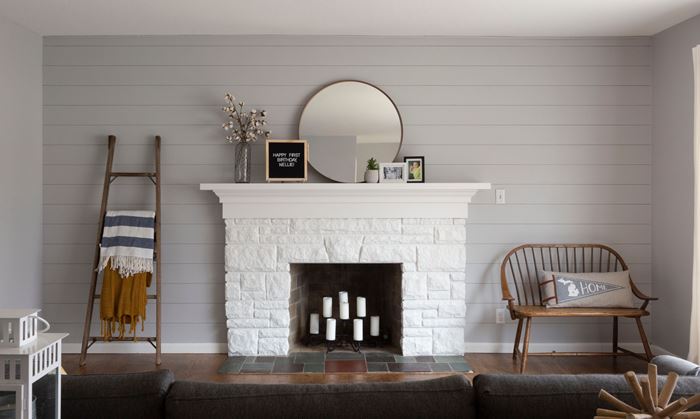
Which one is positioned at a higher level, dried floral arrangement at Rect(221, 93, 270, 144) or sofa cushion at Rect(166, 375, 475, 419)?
dried floral arrangement at Rect(221, 93, 270, 144)

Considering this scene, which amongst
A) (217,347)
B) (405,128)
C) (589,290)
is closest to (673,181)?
(589,290)

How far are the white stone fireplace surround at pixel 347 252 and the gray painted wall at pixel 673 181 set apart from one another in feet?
4.79

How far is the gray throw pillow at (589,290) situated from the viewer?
14.0 ft

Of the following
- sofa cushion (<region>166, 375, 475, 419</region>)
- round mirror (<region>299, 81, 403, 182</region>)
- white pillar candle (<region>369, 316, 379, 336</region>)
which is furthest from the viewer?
white pillar candle (<region>369, 316, 379, 336</region>)

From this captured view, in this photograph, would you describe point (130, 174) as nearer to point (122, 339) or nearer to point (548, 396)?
point (122, 339)

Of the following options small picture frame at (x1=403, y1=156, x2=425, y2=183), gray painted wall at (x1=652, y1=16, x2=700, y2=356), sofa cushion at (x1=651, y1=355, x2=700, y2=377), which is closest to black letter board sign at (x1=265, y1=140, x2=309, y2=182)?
small picture frame at (x1=403, y1=156, x2=425, y2=183)

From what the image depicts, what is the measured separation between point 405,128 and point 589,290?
5.88 ft

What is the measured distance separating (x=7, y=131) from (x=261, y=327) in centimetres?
226

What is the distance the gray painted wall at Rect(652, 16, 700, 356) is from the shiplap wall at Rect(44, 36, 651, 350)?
0.11 metres

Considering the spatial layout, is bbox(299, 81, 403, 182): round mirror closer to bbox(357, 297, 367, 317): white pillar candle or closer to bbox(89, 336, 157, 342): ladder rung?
bbox(357, 297, 367, 317): white pillar candle

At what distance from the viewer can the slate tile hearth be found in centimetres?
413

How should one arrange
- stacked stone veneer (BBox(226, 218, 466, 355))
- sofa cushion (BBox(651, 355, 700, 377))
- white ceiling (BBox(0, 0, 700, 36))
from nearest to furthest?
sofa cushion (BBox(651, 355, 700, 377)), white ceiling (BBox(0, 0, 700, 36)), stacked stone veneer (BBox(226, 218, 466, 355))

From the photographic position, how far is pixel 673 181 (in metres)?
4.33

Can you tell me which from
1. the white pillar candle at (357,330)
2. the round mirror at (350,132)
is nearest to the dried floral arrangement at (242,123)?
the round mirror at (350,132)
